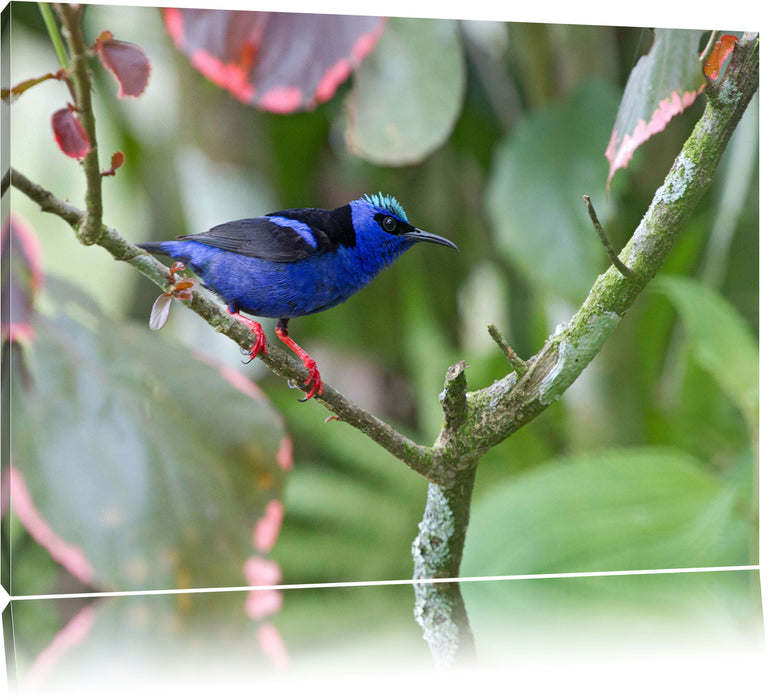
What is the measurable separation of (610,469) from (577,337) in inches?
32.1

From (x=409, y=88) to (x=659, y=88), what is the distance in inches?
24.5

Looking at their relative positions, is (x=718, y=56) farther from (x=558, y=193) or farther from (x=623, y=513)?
(x=623, y=513)

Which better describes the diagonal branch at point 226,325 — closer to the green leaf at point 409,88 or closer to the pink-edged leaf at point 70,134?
the pink-edged leaf at point 70,134

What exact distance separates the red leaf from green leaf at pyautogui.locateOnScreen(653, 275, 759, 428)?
2.23 ft

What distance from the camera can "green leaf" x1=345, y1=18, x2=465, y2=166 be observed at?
2.40 m

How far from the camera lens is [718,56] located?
207cm

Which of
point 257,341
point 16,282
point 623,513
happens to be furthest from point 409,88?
point 623,513

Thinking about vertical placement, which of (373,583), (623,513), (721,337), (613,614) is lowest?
(613,614)

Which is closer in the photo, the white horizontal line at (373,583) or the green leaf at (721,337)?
the white horizontal line at (373,583)

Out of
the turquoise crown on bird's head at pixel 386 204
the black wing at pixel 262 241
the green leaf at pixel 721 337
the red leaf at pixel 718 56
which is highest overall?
the red leaf at pixel 718 56

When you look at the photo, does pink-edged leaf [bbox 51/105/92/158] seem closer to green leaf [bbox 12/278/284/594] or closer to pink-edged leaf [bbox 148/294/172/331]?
pink-edged leaf [bbox 148/294/172/331]

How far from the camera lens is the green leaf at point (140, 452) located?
2061 mm

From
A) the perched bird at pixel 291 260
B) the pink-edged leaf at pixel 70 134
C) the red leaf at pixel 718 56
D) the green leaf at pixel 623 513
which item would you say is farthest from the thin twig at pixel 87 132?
the green leaf at pixel 623 513

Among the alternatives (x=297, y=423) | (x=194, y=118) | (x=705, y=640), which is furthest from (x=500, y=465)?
(x=194, y=118)
